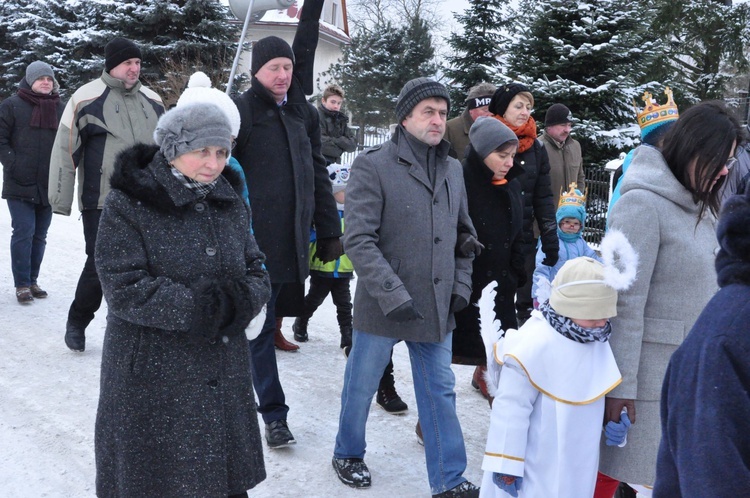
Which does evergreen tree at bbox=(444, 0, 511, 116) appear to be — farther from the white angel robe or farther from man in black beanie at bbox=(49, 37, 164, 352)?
the white angel robe

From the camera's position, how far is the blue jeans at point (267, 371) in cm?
432

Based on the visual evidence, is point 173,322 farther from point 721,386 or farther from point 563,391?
point 721,386

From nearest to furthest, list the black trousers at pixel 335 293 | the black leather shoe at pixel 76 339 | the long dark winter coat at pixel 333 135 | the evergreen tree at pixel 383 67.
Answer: the black leather shoe at pixel 76 339 → the black trousers at pixel 335 293 → the long dark winter coat at pixel 333 135 → the evergreen tree at pixel 383 67

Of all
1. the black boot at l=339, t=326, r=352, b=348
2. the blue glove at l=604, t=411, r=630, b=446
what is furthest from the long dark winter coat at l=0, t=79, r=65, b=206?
the blue glove at l=604, t=411, r=630, b=446

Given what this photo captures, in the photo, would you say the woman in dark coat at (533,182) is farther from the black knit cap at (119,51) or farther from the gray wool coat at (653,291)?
the black knit cap at (119,51)

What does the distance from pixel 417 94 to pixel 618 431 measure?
1.85 m

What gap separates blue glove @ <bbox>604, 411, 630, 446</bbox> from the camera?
2.92 m

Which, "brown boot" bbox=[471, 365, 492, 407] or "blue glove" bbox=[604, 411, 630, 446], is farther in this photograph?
"brown boot" bbox=[471, 365, 492, 407]

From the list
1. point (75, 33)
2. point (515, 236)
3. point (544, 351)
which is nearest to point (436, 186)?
point (515, 236)

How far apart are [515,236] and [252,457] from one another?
6.98ft

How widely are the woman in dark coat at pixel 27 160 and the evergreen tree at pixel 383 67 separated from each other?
24.2 meters

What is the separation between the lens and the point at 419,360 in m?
3.85

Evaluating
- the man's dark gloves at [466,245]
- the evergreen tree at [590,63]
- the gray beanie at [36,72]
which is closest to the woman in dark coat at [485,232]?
the man's dark gloves at [466,245]

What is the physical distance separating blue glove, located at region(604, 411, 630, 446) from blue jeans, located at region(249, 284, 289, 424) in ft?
6.43
